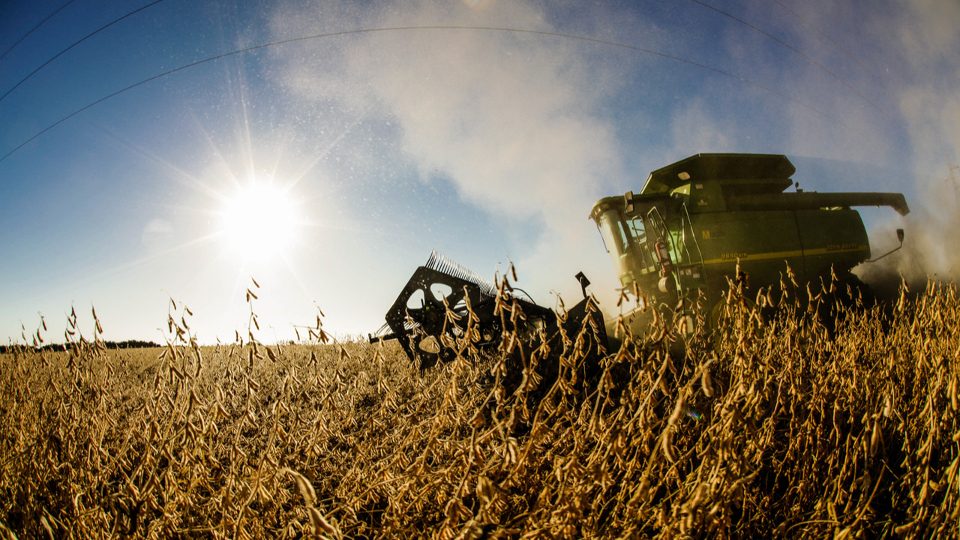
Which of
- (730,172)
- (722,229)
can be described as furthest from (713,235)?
(730,172)

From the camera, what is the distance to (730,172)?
22.7 feet

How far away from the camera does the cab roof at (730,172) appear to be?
6668 millimetres

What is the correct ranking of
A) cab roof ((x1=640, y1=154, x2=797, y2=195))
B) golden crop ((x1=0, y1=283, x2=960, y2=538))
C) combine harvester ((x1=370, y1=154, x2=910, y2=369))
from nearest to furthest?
golden crop ((x1=0, y1=283, x2=960, y2=538)), combine harvester ((x1=370, y1=154, x2=910, y2=369)), cab roof ((x1=640, y1=154, x2=797, y2=195))

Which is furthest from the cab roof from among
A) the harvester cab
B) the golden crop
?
the golden crop

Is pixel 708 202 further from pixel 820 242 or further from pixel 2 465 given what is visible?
pixel 2 465

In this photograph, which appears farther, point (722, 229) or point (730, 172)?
point (730, 172)

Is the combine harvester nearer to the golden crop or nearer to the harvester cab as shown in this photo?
the harvester cab

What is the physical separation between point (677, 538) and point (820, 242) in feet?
27.3

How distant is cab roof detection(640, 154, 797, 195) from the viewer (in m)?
6.67

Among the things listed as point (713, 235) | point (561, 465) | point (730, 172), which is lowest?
point (561, 465)

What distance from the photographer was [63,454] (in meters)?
1.89

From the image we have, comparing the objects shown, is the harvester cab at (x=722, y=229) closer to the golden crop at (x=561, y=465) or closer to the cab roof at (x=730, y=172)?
the cab roof at (x=730, y=172)

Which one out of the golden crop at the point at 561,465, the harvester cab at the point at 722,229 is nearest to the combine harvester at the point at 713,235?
the harvester cab at the point at 722,229

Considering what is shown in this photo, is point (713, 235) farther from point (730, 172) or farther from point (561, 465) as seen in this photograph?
point (561, 465)
